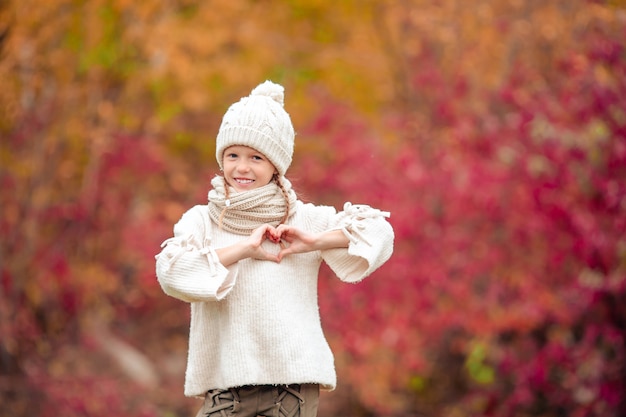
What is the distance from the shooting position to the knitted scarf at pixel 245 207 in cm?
335

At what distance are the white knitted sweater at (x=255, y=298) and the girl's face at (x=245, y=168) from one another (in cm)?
18

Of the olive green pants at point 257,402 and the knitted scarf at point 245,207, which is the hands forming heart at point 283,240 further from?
the olive green pants at point 257,402

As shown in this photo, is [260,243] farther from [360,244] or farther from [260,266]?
[360,244]

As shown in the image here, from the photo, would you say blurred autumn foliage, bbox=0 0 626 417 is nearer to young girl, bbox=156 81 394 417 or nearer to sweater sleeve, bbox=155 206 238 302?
young girl, bbox=156 81 394 417

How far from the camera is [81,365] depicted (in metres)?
8.97

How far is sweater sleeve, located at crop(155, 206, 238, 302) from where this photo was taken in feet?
10.4

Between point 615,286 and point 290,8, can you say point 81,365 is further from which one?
point 290,8

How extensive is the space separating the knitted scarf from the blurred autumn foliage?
11.1 feet

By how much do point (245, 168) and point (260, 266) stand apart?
0.34 meters

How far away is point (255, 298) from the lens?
11.0ft

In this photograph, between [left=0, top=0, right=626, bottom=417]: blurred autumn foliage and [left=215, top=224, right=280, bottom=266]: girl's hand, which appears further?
[left=0, top=0, right=626, bottom=417]: blurred autumn foliage

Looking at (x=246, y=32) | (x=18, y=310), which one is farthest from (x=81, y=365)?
(x=246, y=32)

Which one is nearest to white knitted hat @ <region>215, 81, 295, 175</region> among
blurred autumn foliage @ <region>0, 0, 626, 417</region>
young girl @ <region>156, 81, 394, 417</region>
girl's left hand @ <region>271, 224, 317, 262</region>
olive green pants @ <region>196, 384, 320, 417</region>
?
young girl @ <region>156, 81, 394, 417</region>

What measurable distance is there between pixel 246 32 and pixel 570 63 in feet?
17.9
